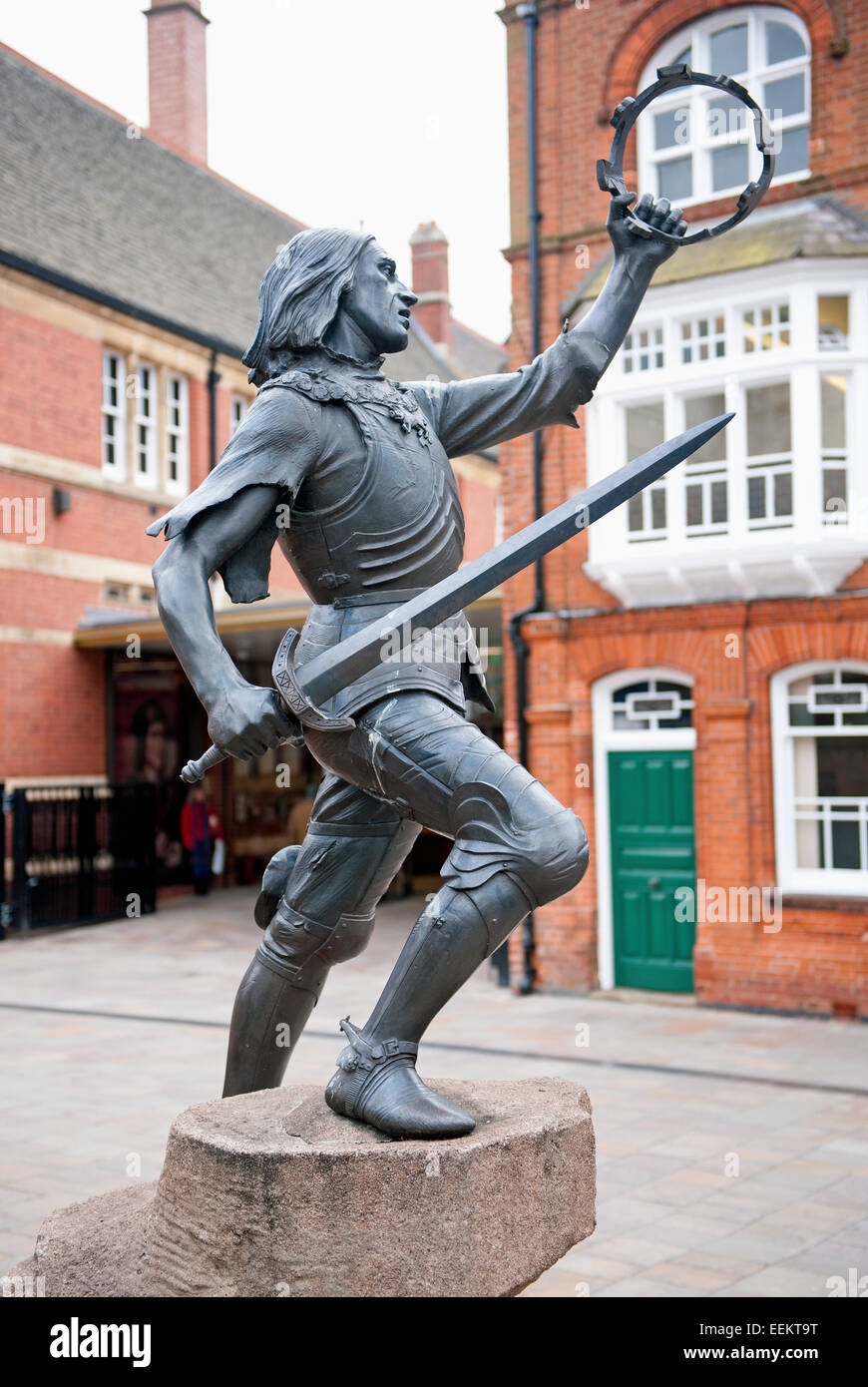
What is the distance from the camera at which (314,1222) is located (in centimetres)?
291

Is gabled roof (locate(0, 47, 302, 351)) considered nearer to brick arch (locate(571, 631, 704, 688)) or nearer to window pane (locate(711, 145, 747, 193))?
window pane (locate(711, 145, 747, 193))

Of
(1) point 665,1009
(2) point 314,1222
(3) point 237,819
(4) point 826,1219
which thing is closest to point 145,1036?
(1) point 665,1009

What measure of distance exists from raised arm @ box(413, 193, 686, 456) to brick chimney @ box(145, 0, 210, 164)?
75.9 feet

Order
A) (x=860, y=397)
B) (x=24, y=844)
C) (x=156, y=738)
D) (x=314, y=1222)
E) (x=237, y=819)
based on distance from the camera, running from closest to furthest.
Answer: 1. (x=314, y=1222)
2. (x=860, y=397)
3. (x=24, y=844)
4. (x=156, y=738)
5. (x=237, y=819)

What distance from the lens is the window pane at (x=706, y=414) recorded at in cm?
1147

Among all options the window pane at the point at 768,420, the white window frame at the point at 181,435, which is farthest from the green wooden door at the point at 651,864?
the white window frame at the point at 181,435

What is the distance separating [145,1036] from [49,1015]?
135 cm

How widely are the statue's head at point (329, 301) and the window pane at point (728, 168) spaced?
897 centimetres

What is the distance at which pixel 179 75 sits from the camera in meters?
24.6

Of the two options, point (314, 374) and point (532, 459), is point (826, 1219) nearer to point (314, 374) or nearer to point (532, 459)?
point (314, 374)

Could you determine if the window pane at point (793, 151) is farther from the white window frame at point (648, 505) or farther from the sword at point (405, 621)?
the sword at point (405, 621)

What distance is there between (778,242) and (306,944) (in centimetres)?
908

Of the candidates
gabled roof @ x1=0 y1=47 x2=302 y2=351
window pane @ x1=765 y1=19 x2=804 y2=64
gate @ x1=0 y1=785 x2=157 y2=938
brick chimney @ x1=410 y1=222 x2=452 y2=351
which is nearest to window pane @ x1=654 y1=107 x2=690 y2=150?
window pane @ x1=765 y1=19 x2=804 y2=64

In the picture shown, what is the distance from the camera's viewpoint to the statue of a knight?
3020mm
